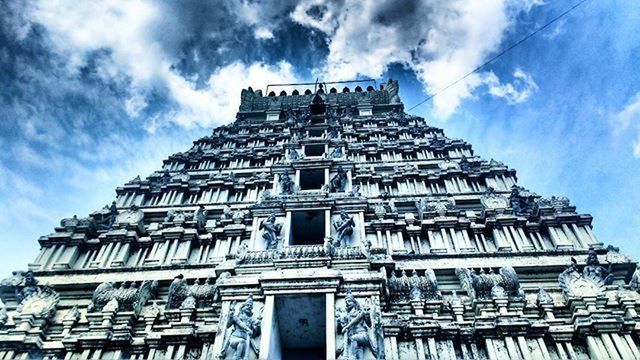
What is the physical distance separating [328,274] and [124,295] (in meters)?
7.54

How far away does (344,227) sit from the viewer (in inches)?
691

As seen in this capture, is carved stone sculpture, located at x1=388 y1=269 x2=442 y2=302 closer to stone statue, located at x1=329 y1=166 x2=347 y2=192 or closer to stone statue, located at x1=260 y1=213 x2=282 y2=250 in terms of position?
stone statue, located at x1=260 y1=213 x2=282 y2=250

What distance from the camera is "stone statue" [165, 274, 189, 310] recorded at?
1642cm

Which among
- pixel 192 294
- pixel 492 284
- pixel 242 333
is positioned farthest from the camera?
pixel 192 294

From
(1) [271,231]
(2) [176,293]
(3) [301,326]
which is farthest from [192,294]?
(3) [301,326]

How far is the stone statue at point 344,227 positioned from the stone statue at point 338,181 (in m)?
2.68

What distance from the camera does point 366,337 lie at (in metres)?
12.9

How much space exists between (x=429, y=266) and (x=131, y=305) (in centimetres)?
1064

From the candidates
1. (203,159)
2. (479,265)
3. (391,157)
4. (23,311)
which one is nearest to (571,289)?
→ (479,265)

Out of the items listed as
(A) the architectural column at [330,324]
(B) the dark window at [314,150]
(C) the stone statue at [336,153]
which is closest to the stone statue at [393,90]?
(B) the dark window at [314,150]

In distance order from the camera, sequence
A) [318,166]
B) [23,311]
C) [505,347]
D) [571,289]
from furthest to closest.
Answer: [318,166], [23,311], [571,289], [505,347]

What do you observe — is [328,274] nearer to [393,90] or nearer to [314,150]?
[314,150]

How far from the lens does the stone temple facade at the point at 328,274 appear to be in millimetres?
14109

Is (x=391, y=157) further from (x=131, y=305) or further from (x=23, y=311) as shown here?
(x=23, y=311)
